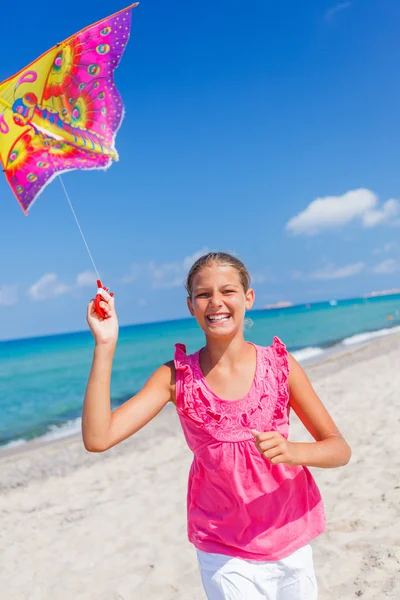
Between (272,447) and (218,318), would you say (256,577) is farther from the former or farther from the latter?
(218,318)

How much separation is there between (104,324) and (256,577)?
113 centimetres

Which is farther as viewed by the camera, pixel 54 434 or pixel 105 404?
pixel 54 434

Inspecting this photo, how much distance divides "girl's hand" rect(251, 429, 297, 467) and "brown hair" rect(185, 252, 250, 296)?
2.59 ft

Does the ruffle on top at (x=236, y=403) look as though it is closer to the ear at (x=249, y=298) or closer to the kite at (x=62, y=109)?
the ear at (x=249, y=298)

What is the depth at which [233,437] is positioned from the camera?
215cm

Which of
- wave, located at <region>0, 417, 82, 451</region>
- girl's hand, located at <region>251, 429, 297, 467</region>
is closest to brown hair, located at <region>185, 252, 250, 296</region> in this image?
girl's hand, located at <region>251, 429, 297, 467</region>

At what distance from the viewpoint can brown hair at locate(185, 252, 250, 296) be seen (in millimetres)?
2389

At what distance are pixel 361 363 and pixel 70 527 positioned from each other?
11.1 metres

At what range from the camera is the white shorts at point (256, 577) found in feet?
6.81

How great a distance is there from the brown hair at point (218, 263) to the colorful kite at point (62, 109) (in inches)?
38.8

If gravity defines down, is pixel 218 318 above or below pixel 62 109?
below

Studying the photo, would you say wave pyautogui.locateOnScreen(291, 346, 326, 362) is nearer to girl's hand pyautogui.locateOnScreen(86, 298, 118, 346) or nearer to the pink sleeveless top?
the pink sleeveless top

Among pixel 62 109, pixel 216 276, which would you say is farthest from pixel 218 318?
pixel 62 109

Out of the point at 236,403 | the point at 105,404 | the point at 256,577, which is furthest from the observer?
the point at 236,403
